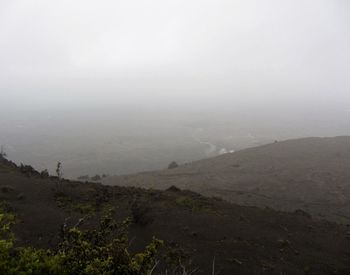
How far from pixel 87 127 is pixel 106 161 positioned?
1808 inches

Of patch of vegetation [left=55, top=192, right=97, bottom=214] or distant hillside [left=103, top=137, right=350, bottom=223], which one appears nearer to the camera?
patch of vegetation [left=55, top=192, right=97, bottom=214]

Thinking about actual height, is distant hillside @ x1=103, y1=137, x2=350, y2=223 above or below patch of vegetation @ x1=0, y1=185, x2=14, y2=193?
below

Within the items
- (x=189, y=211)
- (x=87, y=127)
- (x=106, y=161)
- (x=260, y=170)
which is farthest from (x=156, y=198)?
(x=87, y=127)

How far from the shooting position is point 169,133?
98625 mm

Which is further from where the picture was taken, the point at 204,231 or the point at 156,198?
the point at 156,198

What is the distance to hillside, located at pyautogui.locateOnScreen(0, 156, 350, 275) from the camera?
46.1 ft

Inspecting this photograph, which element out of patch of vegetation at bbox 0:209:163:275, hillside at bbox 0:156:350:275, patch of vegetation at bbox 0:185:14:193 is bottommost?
hillside at bbox 0:156:350:275

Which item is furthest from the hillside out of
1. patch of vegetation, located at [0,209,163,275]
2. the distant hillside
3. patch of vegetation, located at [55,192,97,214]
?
the distant hillside

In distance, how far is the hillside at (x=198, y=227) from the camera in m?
14.0

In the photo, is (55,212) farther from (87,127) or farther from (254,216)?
(87,127)

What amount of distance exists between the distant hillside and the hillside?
8218mm

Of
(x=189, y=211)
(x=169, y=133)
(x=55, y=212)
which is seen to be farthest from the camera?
(x=169, y=133)

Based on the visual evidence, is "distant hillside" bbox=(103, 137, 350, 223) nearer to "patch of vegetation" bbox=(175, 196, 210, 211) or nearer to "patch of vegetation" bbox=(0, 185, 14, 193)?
"patch of vegetation" bbox=(175, 196, 210, 211)

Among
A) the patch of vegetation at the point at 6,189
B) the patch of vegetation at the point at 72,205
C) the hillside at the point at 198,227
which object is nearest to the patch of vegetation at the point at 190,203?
the hillside at the point at 198,227
